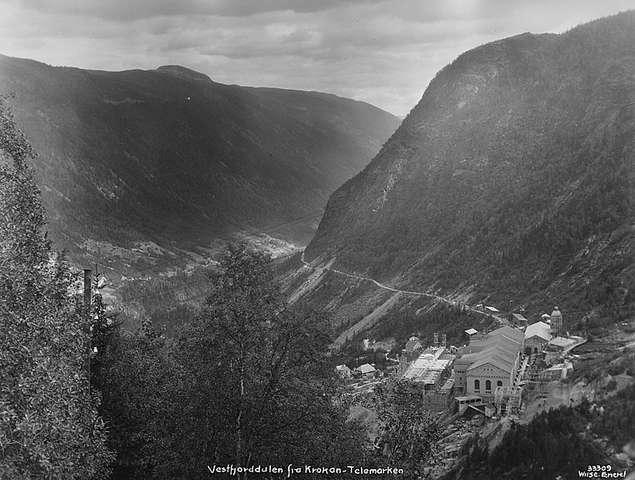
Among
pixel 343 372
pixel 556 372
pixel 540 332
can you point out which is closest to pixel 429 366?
pixel 540 332

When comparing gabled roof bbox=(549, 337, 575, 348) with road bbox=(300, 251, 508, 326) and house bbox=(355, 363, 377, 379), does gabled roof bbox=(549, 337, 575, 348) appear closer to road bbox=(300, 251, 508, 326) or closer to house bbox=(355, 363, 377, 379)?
road bbox=(300, 251, 508, 326)

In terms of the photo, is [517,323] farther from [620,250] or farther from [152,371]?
[152,371]

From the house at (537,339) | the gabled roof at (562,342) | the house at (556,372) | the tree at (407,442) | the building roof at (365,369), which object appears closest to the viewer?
the tree at (407,442)

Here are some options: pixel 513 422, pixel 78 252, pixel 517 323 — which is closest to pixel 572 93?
pixel 517 323

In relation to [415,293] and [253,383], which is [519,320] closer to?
[415,293]

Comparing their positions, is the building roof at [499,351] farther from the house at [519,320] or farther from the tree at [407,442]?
the tree at [407,442]

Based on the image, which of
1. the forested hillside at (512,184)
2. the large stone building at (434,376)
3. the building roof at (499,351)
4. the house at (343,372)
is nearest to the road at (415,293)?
the forested hillside at (512,184)
